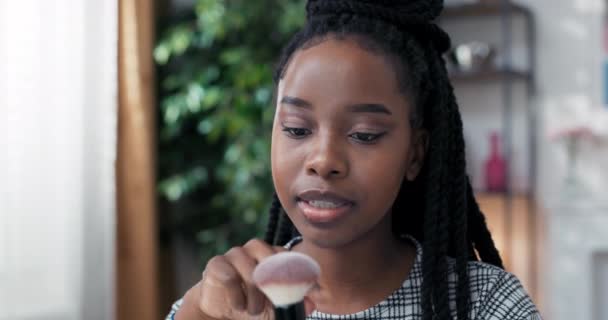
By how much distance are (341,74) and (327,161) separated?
0.11m

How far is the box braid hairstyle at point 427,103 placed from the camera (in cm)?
93

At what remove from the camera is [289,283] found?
549mm

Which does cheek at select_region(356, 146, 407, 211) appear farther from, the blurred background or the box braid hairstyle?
the blurred background

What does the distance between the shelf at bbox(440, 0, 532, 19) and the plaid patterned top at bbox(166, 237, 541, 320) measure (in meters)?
2.72

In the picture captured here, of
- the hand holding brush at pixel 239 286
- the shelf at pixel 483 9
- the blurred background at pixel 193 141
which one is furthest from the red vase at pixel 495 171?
the hand holding brush at pixel 239 286

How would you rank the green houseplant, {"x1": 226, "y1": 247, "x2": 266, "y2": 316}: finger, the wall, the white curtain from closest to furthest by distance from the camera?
{"x1": 226, "y1": 247, "x2": 266, "y2": 316}: finger, the white curtain, the green houseplant, the wall

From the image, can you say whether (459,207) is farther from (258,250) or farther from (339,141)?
(258,250)

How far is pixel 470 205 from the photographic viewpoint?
3.57 ft

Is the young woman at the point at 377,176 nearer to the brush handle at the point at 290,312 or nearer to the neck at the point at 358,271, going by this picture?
the neck at the point at 358,271

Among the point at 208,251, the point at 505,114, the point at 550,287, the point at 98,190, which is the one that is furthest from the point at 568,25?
the point at 98,190

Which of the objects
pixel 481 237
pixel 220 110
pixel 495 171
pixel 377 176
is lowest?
pixel 495 171

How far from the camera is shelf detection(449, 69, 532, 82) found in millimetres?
3451

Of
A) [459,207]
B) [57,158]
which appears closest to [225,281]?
[459,207]

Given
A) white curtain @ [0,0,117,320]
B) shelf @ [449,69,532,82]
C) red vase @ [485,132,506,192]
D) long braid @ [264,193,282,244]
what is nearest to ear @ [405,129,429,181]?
long braid @ [264,193,282,244]
